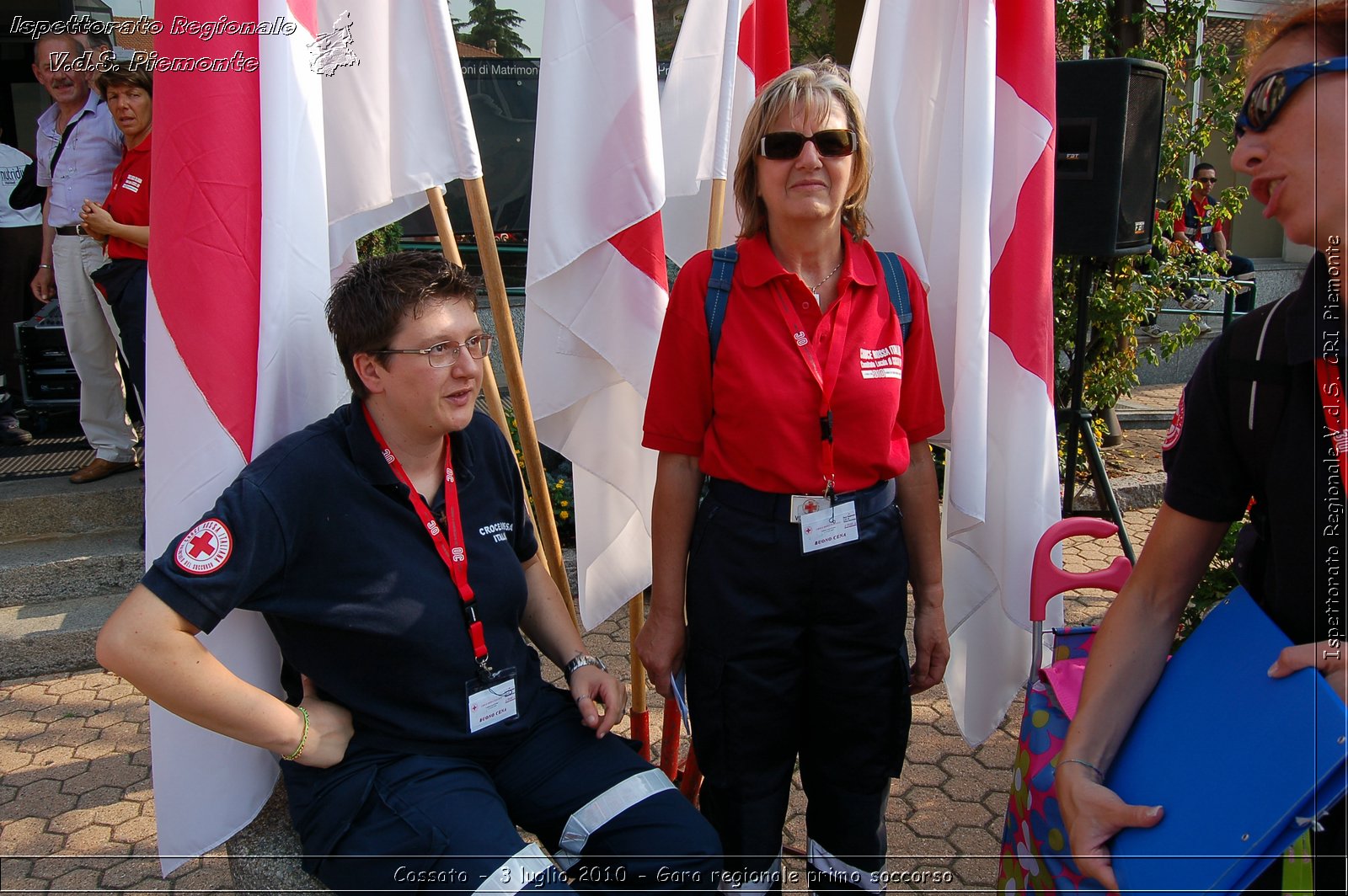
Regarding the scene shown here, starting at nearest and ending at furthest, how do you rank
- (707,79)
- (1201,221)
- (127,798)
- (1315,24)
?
1. (1315,24)
2. (707,79)
3. (127,798)
4. (1201,221)

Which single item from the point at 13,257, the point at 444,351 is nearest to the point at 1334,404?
the point at 444,351

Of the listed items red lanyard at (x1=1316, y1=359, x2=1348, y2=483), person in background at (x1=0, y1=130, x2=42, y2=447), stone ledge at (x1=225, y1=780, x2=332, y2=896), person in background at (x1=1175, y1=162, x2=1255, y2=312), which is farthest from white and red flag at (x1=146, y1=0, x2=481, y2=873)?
person in background at (x1=1175, y1=162, x2=1255, y2=312)

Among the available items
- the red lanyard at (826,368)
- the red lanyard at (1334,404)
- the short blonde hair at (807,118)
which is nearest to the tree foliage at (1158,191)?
the short blonde hair at (807,118)

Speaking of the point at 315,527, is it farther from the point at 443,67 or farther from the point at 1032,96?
the point at 1032,96

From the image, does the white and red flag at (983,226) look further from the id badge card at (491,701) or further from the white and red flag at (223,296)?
the white and red flag at (223,296)

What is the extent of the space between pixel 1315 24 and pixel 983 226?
0.97 metres

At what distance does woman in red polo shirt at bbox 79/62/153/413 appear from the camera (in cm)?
407

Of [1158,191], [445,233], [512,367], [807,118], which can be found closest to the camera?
[807,118]

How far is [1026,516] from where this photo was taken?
2.43 m

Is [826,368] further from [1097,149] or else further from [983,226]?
[1097,149]

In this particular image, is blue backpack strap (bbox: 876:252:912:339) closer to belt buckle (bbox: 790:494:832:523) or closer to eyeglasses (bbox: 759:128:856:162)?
eyeglasses (bbox: 759:128:856:162)

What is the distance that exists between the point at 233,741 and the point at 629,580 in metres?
1.09

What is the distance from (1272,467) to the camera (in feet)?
4.54

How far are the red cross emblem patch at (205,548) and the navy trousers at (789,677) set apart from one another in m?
0.91
